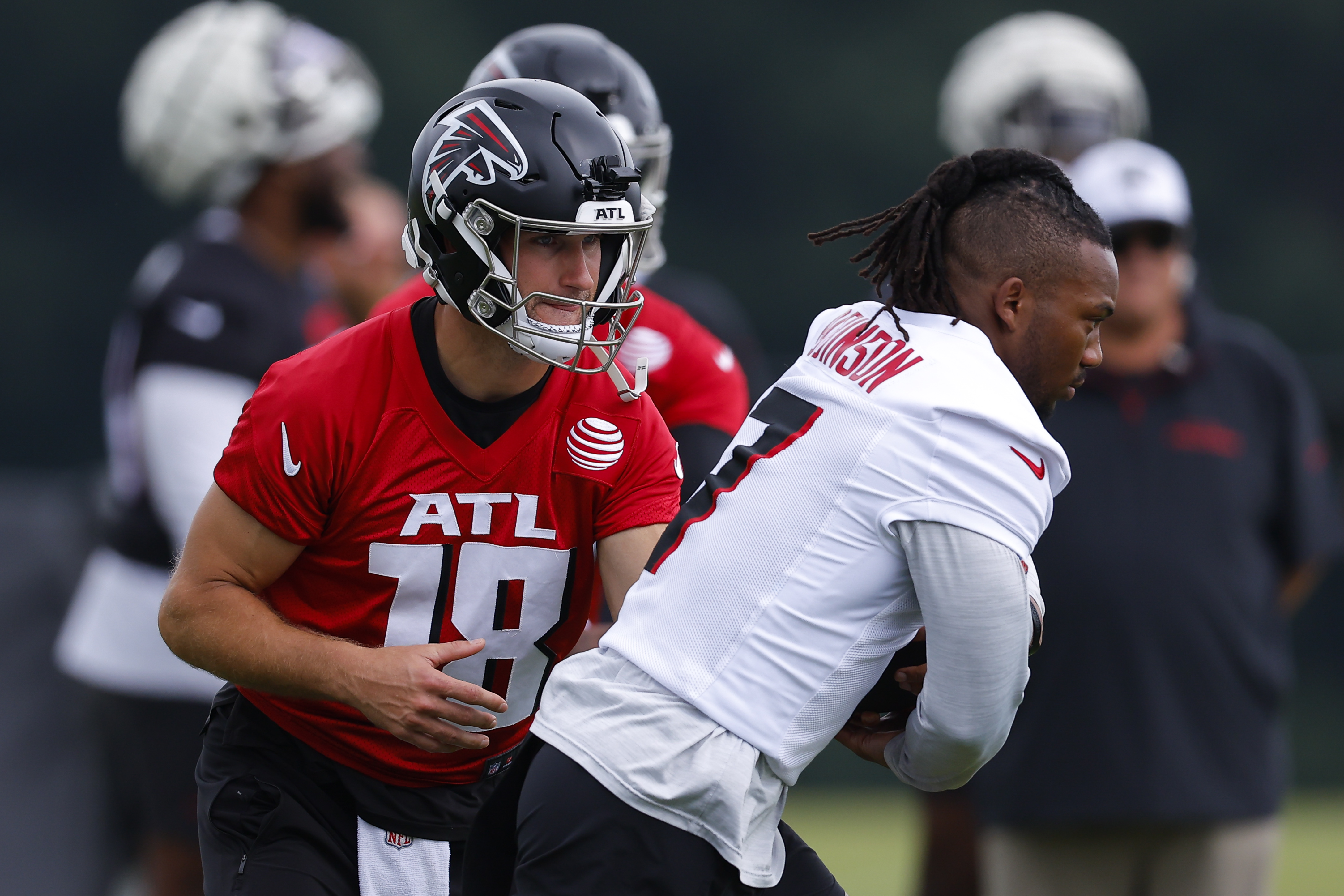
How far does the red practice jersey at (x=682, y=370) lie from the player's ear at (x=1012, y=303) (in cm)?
112

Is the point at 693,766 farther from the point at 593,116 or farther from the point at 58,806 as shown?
the point at 58,806

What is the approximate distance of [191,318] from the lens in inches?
190

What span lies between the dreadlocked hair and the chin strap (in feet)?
1.43

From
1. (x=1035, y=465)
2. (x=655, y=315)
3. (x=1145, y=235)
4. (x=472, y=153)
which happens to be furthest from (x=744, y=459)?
(x=1145, y=235)

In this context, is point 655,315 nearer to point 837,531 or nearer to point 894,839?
point 837,531

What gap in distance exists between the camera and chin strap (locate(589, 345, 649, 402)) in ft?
9.76

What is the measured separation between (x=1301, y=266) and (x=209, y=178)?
493 inches

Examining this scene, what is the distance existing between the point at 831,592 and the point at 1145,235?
254 centimetres

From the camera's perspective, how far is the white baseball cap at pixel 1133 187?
4.78 meters

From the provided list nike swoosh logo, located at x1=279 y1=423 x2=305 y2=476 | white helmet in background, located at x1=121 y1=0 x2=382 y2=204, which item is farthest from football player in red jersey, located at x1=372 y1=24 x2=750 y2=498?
white helmet in background, located at x1=121 y1=0 x2=382 y2=204

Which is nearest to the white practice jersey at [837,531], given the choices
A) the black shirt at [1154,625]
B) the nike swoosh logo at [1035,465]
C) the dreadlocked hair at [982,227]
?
the nike swoosh logo at [1035,465]

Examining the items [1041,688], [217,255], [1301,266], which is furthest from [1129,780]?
[1301,266]

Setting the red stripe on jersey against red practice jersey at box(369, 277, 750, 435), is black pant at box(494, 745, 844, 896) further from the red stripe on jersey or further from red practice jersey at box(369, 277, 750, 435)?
red practice jersey at box(369, 277, 750, 435)

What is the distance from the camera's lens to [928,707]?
2666 mm
